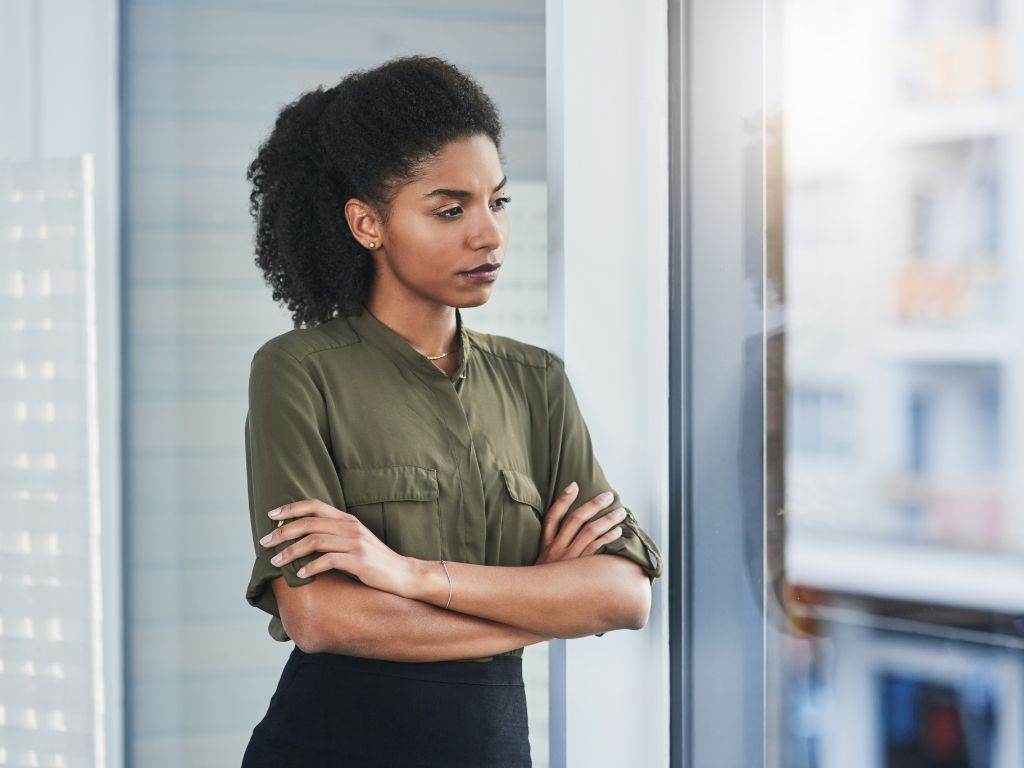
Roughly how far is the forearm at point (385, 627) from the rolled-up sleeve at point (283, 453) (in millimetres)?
57

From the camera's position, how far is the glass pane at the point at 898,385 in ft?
4.85

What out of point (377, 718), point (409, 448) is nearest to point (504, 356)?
point (409, 448)

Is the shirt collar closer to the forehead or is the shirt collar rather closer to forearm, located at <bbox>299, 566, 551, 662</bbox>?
the forehead

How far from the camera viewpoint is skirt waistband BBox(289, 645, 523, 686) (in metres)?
1.52

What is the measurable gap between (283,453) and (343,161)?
0.48m

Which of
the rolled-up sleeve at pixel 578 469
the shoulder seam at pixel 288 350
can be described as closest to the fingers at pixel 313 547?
the shoulder seam at pixel 288 350

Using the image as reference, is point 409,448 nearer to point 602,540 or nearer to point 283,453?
point 283,453

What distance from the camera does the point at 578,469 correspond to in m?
1.70

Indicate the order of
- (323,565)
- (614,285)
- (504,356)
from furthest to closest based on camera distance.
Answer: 1. (614,285)
2. (504,356)
3. (323,565)

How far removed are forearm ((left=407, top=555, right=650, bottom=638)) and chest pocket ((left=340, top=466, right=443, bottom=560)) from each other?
66 mm

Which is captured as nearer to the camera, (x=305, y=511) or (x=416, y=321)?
(x=305, y=511)

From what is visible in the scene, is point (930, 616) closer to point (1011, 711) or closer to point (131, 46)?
point (1011, 711)

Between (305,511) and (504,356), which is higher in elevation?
(504,356)

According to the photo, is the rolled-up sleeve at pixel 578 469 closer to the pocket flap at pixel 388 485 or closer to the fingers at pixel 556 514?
the fingers at pixel 556 514
